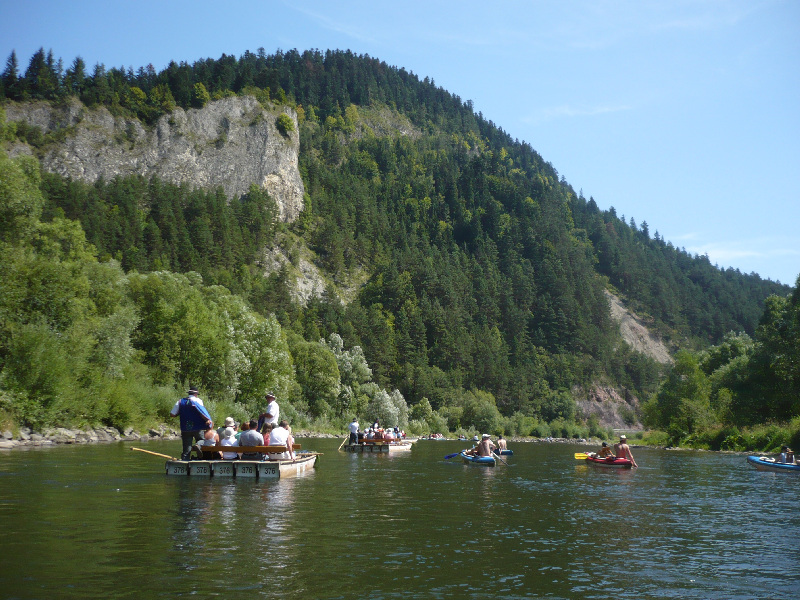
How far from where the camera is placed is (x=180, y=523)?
15.7m

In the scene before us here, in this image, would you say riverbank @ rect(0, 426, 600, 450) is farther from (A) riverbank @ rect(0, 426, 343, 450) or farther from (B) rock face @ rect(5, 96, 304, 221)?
(B) rock face @ rect(5, 96, 304, 221)

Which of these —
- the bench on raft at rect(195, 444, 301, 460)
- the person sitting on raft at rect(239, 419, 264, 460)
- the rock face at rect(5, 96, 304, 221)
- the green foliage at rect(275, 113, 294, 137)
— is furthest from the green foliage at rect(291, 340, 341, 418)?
the green foliage at rect(275, 113, 294, 137)

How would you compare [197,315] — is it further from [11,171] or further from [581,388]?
[581,388]

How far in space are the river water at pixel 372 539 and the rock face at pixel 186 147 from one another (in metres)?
134

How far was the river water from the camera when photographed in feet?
36.4

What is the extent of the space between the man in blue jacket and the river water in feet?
5.27

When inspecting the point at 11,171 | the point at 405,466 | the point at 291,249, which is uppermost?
the point at 291,249

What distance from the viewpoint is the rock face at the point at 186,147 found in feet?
476

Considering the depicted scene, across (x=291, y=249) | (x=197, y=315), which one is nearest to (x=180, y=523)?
(x=197, y=315)

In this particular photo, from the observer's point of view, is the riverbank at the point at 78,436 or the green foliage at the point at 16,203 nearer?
the riverbank at the point at 78,436

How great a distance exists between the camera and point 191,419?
25.8m

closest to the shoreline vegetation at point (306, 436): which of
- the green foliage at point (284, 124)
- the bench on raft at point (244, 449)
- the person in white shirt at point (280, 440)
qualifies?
the bench on raft at point (244, 449)

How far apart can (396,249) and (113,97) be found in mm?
80540

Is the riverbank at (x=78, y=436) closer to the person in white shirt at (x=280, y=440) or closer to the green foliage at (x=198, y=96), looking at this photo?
the person in white shirt at (x=280, y=440)
